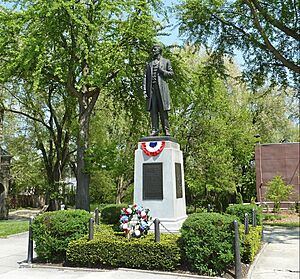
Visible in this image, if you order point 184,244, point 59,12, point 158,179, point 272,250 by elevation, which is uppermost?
point 59,12

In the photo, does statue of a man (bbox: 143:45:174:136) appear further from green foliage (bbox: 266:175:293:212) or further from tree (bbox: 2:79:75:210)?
green foliage (bbox: 266:175:293:212)

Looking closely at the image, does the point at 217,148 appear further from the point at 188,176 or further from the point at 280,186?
the point at 280,186

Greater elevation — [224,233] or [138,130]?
[138,130]

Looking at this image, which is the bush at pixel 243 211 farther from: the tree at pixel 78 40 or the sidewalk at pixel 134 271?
the tree at pixel 78 40

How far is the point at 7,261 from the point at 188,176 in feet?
50.2

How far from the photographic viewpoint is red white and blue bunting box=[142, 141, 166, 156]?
10.3m

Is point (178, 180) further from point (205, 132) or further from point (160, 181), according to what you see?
point (205, 132)

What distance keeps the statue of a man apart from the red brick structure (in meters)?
18.6

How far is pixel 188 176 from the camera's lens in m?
23.2

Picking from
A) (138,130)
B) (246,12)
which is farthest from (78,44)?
(246,12)

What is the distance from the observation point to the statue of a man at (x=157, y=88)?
1108 cm

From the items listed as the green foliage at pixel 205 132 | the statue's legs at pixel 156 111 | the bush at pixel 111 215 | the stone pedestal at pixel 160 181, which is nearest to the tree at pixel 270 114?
the green foliage at pixel 205 132

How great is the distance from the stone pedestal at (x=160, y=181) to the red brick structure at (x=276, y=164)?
741 inches

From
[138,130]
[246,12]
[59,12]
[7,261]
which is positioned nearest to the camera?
[7,261]
